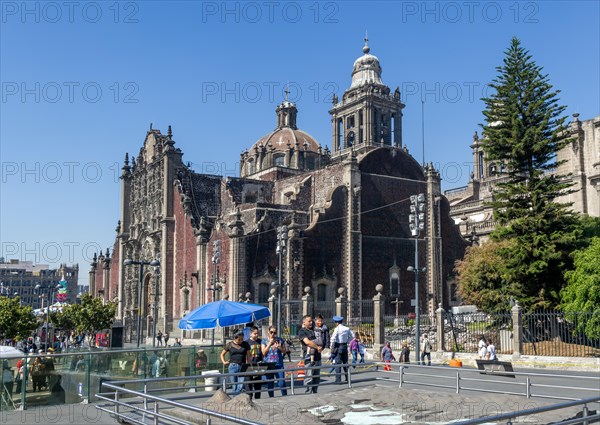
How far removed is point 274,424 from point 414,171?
44.6 m

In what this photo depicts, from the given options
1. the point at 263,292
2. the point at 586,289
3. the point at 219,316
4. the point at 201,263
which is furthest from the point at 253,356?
the point at 201,263

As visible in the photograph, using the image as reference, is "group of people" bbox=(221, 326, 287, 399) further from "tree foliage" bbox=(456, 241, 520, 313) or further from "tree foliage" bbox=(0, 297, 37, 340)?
"tree foliage" bbox=(0, 297, 37, 340)

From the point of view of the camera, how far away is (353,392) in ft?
45.8

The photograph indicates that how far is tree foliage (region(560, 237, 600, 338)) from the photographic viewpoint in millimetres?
24969

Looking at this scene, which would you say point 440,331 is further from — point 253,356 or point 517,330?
point 253,356

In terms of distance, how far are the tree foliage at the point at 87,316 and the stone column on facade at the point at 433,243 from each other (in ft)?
82.9

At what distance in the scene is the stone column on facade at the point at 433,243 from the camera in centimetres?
5041

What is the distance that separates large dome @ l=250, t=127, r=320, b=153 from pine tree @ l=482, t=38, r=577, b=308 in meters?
38.7

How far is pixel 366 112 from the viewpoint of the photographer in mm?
69562

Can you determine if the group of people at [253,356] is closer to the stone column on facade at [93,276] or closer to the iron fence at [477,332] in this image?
A: the iron fence at [477,332]

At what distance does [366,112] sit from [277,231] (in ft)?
91.6

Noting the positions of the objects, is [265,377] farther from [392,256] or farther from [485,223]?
[485,223]

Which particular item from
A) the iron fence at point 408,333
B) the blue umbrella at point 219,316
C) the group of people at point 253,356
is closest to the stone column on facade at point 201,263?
the iron fence at point 408,333

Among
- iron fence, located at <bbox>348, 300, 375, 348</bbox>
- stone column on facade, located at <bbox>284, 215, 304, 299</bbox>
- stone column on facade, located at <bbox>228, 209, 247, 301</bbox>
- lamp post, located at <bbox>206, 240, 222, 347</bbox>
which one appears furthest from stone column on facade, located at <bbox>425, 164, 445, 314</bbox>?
lamp post, located at <bbox>206, 240, 222, 347</bbox>
